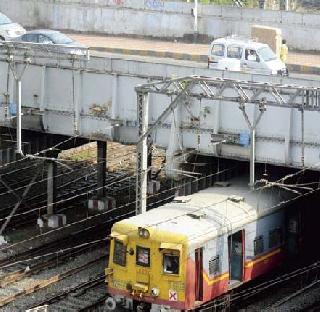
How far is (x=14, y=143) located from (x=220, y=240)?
11.2 metres

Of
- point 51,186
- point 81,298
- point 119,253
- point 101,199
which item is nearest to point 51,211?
point 51,186

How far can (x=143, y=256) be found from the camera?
24.6m

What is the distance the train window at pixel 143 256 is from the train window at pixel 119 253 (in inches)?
14.9

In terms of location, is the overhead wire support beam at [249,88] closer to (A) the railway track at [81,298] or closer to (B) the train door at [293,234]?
(B) the train door at [293,234]

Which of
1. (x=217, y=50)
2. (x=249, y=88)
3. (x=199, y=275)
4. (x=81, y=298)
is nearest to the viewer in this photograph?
(x=199, y=275)

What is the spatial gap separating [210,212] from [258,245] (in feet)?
6.46

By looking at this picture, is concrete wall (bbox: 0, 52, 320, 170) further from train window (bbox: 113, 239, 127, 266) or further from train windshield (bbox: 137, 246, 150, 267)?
train windshield (bbox: 137, 246, 150, 267)

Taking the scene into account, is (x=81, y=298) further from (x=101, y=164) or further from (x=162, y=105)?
(x=101, y=164)

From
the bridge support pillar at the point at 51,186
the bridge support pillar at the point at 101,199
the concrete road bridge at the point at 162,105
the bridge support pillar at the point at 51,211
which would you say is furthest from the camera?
the bridge support pillar at the point at 101,199

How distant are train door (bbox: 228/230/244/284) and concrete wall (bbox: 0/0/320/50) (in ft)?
76.2

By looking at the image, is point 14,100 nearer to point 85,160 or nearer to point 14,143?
point 14,143

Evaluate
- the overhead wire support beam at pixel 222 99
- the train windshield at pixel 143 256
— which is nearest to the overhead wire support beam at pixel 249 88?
the overhead wire support beam at pixel 222 99

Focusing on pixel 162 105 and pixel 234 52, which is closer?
pixel 162 105

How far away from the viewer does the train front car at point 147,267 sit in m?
24.2
